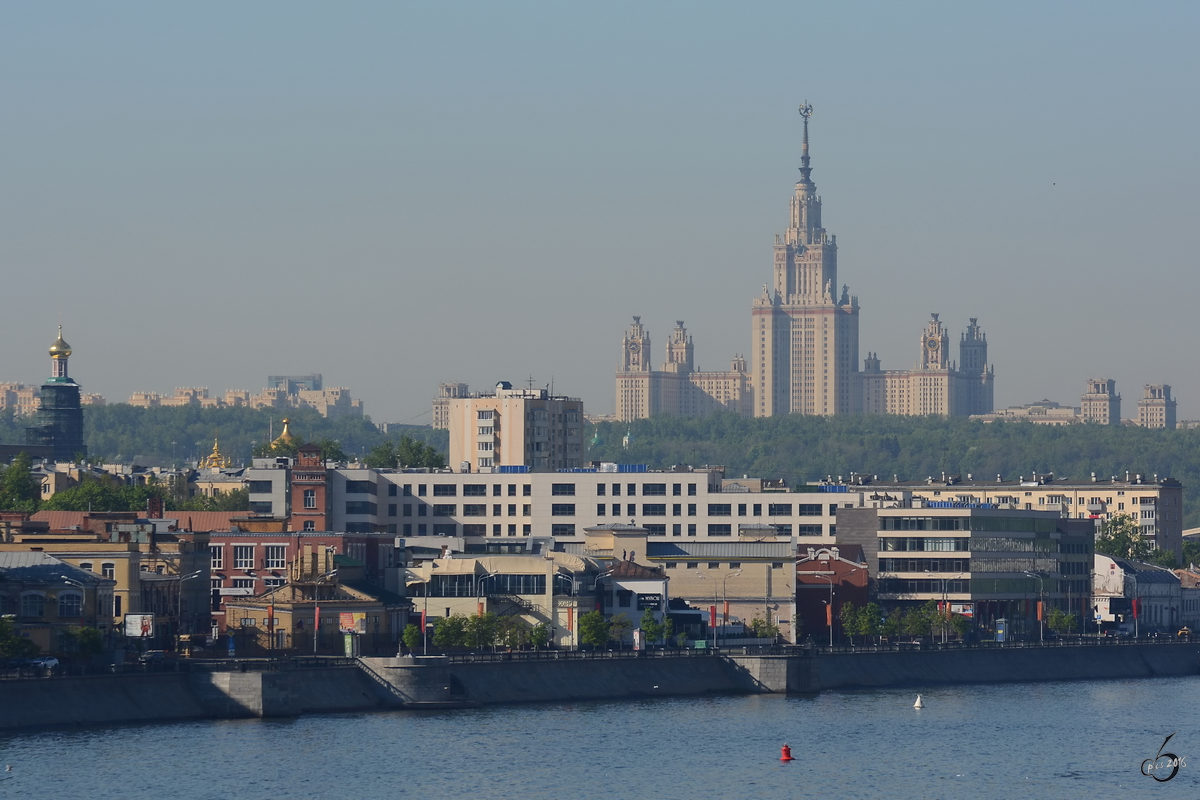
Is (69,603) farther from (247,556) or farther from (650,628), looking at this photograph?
(650,628)

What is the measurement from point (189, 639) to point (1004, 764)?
139 feet

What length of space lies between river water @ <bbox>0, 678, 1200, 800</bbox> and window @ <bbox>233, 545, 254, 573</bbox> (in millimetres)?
26726

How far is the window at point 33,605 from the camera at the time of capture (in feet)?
420

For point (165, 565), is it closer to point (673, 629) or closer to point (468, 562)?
point (468, 562)

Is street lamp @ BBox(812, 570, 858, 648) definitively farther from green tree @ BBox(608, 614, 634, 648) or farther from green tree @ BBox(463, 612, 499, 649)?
green tree @ BBox(463, 612, 499, 649)

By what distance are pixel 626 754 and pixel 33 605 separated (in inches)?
1200

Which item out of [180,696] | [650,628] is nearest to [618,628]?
[650,628]

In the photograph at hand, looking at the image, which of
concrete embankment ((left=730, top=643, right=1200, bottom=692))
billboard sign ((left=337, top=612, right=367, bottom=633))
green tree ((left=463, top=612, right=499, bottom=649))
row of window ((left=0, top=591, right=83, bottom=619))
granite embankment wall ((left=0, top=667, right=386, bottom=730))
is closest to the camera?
granite embankment wall ((left=0, top=667, right=386, bottom=730))

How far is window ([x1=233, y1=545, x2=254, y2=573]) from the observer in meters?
154

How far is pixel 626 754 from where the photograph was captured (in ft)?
379

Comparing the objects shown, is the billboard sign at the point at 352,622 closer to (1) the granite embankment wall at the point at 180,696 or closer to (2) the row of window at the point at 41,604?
(1) the granite embankment wall at the point at 180,696

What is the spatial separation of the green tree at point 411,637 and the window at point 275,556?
1444 cm

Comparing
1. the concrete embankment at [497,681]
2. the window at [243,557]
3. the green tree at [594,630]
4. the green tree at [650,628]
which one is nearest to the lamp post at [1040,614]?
the concrete embankment at [497,681]

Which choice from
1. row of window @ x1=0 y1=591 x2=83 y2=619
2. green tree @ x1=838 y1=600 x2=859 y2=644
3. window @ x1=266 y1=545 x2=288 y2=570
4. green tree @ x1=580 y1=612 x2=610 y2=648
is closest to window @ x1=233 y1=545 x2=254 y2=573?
window @ x1=266 y1=545 x2=288 y2=570
